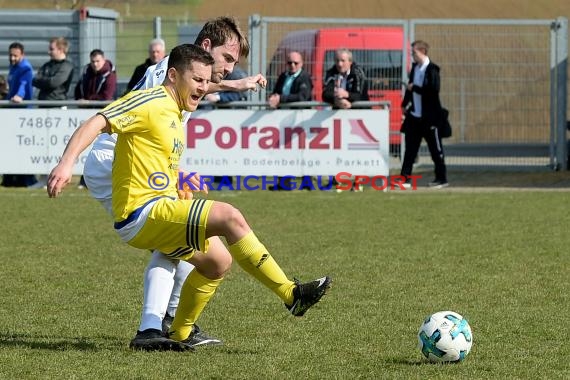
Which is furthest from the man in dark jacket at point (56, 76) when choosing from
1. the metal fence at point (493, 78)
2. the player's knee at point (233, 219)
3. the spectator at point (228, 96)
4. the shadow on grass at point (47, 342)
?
the player's knee at point (233, 219)

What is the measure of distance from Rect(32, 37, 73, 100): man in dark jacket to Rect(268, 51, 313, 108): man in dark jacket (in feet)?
9.34

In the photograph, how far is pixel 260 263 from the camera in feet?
20.4

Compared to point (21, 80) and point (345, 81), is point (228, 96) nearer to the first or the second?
point (345, 81)

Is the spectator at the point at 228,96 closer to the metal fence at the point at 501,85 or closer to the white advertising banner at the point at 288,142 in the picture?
the white advertising banner at the point at 288,142

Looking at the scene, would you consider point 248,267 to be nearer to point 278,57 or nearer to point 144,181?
point 144,181

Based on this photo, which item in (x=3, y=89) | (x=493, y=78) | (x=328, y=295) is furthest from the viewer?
(x=493, y=78)

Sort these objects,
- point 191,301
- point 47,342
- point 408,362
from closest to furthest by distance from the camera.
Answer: point 408,362 → point 191,301 → point 47,342

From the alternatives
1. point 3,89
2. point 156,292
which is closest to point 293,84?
point 3,89

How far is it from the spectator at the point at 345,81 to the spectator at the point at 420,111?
0.68 metres

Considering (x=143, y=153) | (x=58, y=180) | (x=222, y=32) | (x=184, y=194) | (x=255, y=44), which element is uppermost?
(x=255, y=44)

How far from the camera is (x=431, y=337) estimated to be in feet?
19.9

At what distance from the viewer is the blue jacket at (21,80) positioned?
53.9 feet

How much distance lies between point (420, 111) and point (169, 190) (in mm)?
10291

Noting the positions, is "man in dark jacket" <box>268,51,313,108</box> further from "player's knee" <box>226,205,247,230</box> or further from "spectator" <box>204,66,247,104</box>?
"player's knee" <box>226,205,247,230</box>
